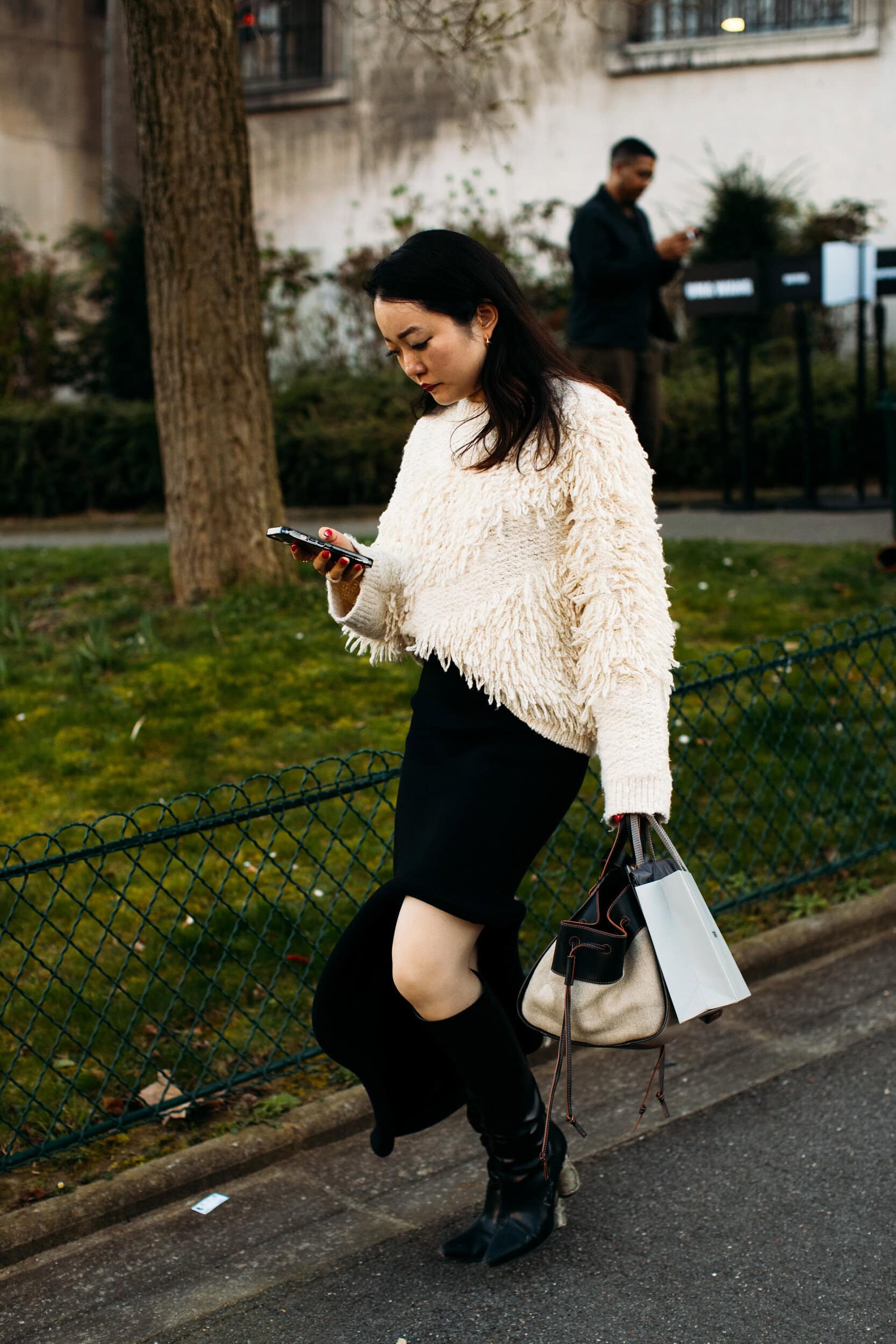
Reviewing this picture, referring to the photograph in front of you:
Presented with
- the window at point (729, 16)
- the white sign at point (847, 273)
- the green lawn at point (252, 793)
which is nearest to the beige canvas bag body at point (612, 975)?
the green lawn at point (252, 793)

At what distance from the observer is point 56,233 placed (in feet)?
58.3

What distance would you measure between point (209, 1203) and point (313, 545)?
1.63 meters

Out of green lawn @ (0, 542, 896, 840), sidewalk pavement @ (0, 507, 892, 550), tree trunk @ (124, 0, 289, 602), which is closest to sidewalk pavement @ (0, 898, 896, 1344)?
green lawn @ (0, 542, 896, 840)

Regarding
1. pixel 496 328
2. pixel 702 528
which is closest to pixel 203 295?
pixel 702 528

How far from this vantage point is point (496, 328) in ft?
8.59

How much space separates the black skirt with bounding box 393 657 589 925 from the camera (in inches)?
99.9

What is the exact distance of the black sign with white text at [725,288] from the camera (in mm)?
9719

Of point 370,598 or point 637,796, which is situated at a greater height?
point 370,598

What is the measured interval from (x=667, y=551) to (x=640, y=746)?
5836mm

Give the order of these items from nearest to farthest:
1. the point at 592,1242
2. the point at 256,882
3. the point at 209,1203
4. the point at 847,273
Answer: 1. the point at 592,1242
2. the point at 209,1203
3. the point at 256,882
4. the point at 847,273

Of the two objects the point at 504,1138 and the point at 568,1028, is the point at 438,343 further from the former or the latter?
the point at 504,1138

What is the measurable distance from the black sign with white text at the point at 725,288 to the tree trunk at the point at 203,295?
3713mm

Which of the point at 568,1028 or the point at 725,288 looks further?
the point at 725,288

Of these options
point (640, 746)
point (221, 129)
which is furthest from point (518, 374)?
point (221, 129)
